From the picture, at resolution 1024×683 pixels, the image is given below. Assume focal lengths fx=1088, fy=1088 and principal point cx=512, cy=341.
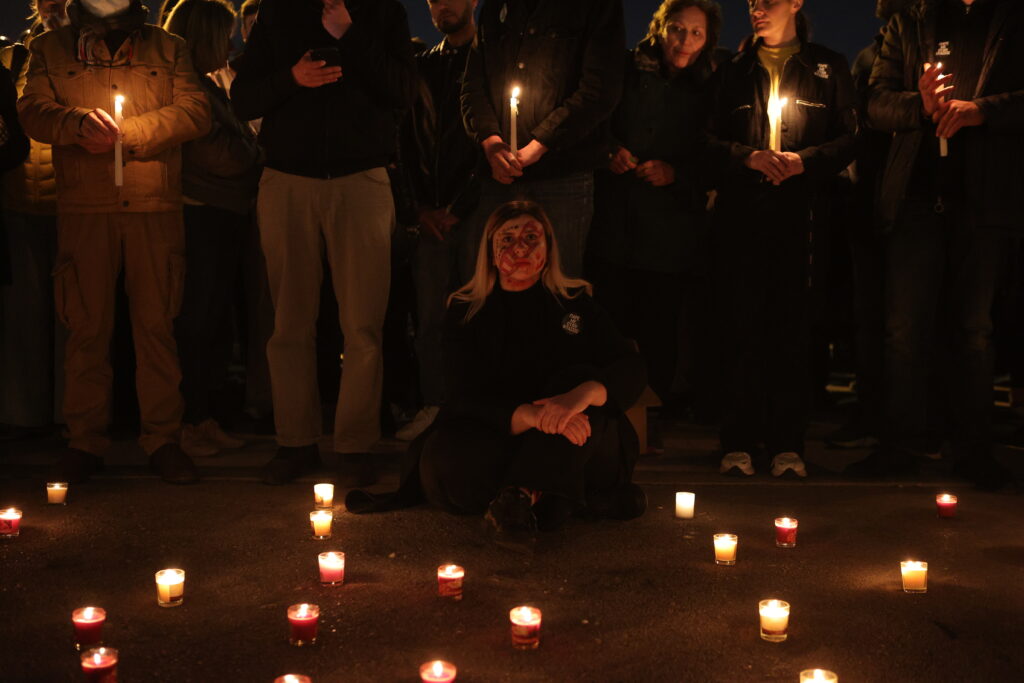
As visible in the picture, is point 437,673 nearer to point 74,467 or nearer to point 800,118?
point 74,467

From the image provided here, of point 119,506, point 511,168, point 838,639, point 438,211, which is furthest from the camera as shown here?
point 438,211

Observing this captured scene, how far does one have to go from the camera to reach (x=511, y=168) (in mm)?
5160

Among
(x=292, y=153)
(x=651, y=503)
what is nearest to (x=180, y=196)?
(x=292, y=153)

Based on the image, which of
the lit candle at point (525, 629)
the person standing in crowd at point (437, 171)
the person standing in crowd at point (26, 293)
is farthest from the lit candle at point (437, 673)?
the person standing in crowd at point (26, 293)

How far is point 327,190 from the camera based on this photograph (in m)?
4.90

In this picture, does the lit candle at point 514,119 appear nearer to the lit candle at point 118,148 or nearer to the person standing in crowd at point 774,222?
the person standing in crowd at point 774,222

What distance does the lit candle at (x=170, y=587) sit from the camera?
3174mm

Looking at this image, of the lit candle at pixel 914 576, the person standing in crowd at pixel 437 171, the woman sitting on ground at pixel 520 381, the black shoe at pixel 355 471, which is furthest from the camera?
the person standing in crowd at pixel 437 171

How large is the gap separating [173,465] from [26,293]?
5.50ft

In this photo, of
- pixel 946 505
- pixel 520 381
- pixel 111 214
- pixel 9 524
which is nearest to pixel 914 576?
pixel 946 505

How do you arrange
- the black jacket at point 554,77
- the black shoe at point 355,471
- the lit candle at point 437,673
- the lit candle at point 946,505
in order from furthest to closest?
the black jacket at point 554,77 < the black shoe at point 355,471 < the lit candle at point 946,505 < the lit candle at point 437,673

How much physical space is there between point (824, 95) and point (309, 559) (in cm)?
330

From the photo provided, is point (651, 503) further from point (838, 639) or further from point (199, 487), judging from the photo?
point (199, 487)

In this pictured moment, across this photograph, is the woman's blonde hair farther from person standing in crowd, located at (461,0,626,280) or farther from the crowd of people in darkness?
person standing in crowd, located at (461,0,626,280)
